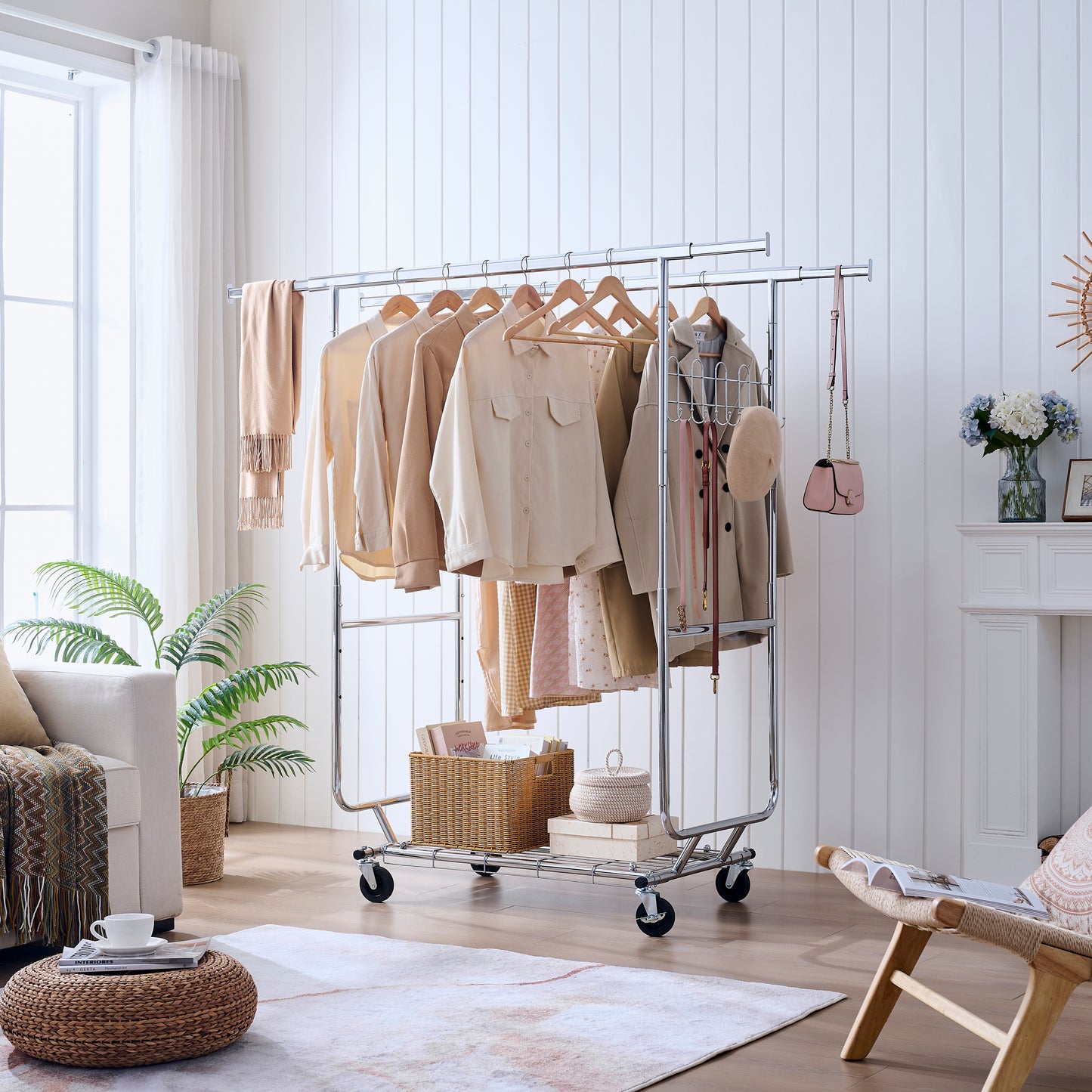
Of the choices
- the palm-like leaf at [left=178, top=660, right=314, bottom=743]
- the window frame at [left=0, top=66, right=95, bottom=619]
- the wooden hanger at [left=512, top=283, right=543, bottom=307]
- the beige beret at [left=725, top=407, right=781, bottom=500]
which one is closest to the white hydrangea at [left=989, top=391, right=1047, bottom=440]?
the beige beret at [left=725, top=407, right=781, bottom=500]

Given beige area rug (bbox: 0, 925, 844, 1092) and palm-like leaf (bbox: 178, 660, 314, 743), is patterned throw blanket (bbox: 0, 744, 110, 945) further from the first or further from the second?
palm-like leaf (bbox: 178, 660, 314, 743)

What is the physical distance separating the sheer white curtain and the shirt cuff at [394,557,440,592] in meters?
1.56

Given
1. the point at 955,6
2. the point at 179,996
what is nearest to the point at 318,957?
the point at 179,996

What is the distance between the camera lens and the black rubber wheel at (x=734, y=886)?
4.01m

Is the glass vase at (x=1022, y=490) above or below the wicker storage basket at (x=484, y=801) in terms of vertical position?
above

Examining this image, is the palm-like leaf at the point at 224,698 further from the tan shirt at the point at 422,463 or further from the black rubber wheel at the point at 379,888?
the tan shirt at the point at 422,463

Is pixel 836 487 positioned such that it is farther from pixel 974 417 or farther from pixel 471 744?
pixel 471 744

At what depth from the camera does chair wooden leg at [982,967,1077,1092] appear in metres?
2.33

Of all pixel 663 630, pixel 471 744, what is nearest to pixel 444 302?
pixel 663 630

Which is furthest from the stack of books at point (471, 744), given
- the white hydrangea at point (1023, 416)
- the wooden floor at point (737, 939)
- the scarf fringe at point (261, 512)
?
the white hydrangea at point (1023, 416)

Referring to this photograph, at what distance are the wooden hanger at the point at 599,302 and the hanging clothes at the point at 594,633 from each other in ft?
0.23

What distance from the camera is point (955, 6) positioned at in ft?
13.7

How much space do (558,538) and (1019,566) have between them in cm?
124

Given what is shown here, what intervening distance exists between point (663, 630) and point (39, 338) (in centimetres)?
262
